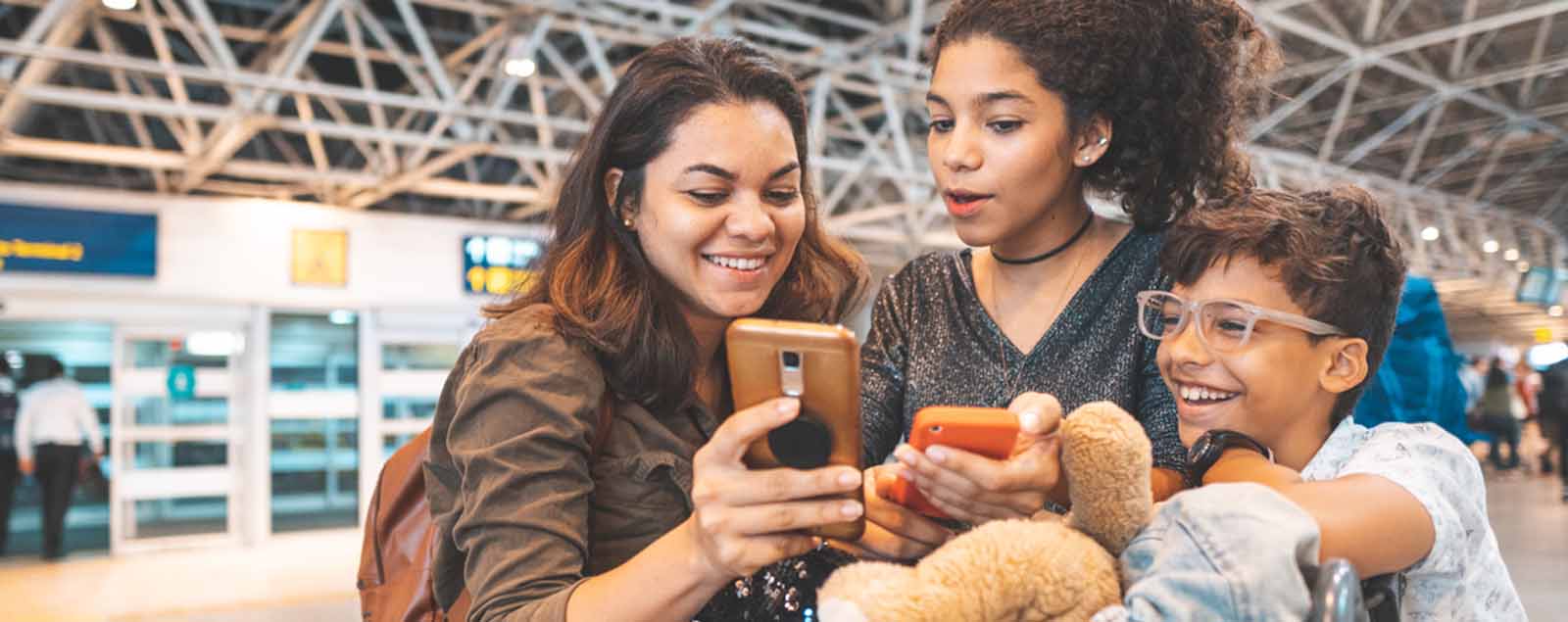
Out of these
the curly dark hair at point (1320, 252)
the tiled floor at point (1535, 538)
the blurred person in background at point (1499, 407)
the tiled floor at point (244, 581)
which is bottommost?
the tiled floor at point (1535, 538)

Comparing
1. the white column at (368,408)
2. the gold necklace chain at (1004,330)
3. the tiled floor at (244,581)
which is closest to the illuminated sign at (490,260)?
the white column at (368,408)

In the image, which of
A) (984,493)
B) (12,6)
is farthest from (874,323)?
(12,6)

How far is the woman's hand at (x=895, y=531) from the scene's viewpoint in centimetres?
130

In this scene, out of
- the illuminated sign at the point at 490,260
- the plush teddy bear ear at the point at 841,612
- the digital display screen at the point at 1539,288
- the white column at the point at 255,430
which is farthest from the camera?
the digital display screen at the point at 1539,288

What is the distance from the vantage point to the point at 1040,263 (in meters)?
1.88

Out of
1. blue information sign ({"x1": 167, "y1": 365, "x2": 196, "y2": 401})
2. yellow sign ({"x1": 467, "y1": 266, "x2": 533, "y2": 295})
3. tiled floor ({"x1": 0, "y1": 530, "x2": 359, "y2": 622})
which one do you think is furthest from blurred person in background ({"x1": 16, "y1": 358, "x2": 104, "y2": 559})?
yellow sign ({"x1": 467, "y1": 266, "x2": 533, "y2": 295})

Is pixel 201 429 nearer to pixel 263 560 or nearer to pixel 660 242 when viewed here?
pixel 263 560

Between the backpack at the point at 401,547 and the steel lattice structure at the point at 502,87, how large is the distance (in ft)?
22.5

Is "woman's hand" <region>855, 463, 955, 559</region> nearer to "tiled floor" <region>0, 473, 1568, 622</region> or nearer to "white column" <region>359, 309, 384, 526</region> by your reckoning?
"tiled floor" <region>0, 473, 1568, 622</region>

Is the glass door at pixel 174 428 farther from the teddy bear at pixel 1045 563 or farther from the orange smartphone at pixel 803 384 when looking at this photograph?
the teddy bear at pixel 1045 563

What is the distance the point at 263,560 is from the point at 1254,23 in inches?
377

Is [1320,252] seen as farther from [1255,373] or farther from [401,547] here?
[401,547]

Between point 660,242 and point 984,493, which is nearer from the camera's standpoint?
point 984,493

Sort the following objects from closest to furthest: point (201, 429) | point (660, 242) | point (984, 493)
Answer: point (984, 493)
point (660, 242)
point (201, 429)
